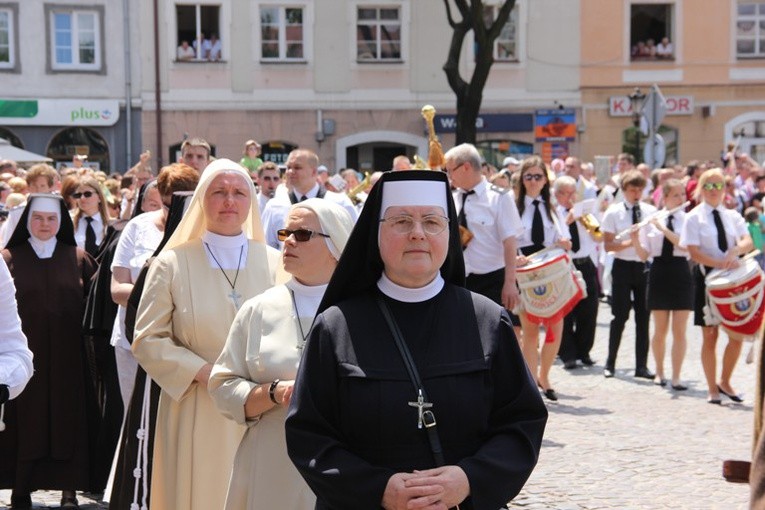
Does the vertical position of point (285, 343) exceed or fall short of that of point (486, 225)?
it falls short

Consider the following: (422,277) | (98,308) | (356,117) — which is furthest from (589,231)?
(356,117)

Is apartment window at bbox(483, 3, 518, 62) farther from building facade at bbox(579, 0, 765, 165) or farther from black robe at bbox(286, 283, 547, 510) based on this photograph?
black robe at bbox(286, 283, 547, 510)

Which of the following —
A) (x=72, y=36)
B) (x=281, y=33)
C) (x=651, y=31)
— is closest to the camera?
(x=72, y=36)

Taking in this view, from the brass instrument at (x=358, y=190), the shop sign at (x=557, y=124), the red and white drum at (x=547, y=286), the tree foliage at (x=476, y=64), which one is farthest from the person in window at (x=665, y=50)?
the red and white drum at (x=547, y=286)

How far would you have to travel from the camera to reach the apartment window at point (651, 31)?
37.6 m

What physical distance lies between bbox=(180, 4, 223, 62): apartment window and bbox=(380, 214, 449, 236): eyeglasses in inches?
1298

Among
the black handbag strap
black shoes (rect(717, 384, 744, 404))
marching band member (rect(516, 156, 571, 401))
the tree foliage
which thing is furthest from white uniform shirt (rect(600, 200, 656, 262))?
the tree foliage

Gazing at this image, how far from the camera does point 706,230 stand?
12.1m

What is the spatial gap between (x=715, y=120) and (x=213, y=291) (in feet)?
110

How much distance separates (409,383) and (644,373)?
9960 mm

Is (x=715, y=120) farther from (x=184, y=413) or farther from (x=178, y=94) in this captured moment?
(x=184, y=413)

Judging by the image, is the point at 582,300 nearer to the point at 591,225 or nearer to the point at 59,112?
the point at 591,225

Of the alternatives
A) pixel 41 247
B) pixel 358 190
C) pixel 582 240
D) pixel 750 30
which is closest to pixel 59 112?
pixel 750 30

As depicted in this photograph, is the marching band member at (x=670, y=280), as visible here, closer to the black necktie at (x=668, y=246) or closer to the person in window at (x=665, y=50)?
the black necktie at (x=668, y=246)
